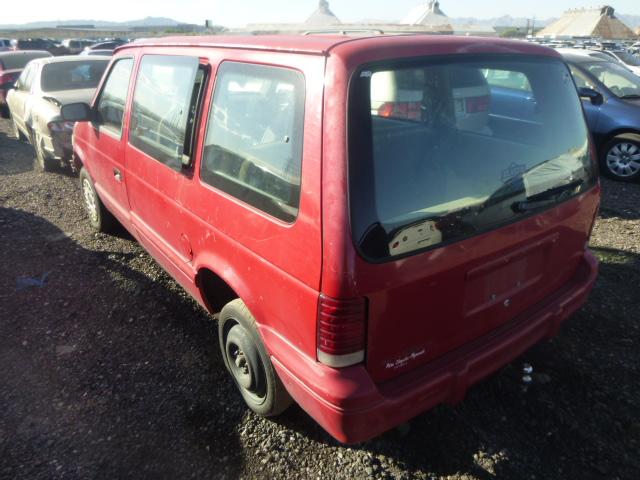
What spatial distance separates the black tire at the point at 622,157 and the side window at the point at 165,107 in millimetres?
6427

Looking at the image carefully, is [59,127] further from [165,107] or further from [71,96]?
[165,107]

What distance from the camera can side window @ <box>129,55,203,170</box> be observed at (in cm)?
250

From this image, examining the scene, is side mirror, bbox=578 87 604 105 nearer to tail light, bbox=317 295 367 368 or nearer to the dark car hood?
tail light, bbox=317 295 367 368

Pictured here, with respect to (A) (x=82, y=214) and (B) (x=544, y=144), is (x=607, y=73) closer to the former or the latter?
(B) (x=544, y=144)

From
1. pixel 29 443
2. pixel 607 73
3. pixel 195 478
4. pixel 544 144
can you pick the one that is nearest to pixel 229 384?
pixel 195 478

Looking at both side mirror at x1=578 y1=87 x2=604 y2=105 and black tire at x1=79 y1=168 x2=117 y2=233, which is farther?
side mirror at x1=578 y1=87 x2=604 y2=105

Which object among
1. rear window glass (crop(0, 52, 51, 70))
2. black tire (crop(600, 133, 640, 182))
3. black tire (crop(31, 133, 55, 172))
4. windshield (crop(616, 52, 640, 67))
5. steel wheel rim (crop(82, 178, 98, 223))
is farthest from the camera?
windshield (crop(616, 52, 640, 67))

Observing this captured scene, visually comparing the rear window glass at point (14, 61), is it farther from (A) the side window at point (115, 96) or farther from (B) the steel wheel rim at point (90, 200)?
(A) the side window at point (115, 96)

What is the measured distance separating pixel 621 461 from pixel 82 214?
5.51 metres

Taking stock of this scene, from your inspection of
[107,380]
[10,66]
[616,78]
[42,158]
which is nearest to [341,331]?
[107,380]

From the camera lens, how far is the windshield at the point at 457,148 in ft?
5.46

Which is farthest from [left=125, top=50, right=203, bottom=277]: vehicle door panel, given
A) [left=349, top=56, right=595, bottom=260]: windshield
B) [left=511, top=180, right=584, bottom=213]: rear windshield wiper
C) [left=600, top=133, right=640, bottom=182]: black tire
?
[left=600, top=133, right=640, bottom=182]: black tire

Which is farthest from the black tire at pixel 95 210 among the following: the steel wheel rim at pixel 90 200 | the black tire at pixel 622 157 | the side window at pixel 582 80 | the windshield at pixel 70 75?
the side window at pixel 582 80

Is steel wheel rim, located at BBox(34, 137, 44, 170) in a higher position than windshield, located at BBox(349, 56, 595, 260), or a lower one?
lower
